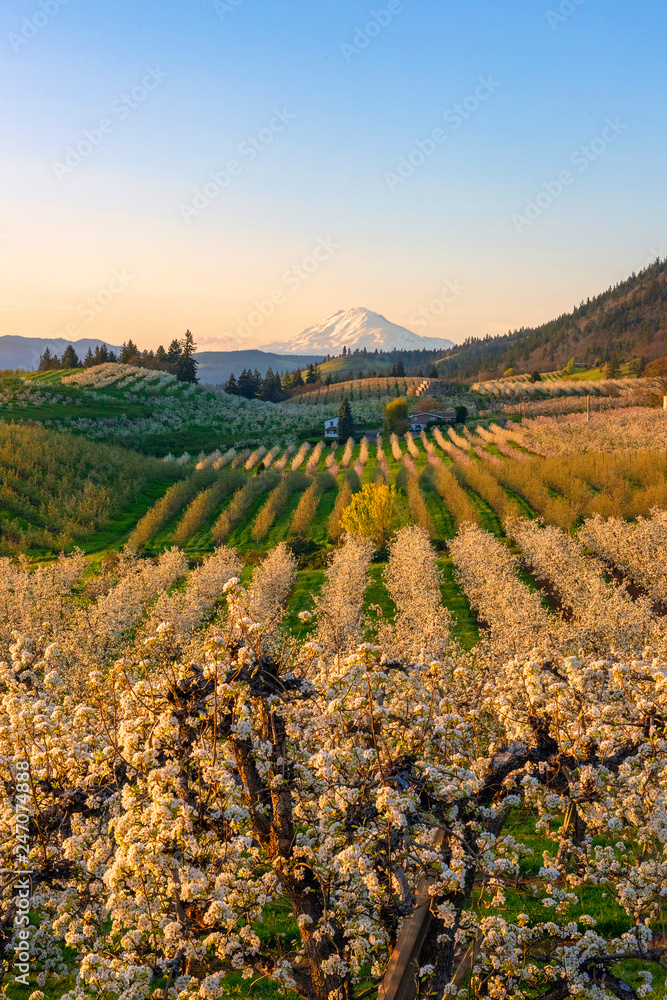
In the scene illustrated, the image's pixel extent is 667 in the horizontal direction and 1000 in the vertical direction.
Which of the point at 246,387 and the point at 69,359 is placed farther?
the point at 246,387

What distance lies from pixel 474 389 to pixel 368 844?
191 meters

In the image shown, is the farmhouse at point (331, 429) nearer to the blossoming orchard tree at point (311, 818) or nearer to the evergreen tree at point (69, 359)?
the evergreen tree at point (69, 359)

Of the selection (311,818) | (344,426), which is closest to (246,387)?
(344,426)

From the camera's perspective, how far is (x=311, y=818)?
8414 millimetres

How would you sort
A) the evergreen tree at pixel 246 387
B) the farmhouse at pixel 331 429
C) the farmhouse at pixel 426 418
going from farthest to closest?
the evergreen tree at pixel 246 387, the farmhouse at pixel 426 418, the farmhouse at pixel 331 429

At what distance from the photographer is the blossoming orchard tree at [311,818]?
7.67 m

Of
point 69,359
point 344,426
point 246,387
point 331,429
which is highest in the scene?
point 69,359

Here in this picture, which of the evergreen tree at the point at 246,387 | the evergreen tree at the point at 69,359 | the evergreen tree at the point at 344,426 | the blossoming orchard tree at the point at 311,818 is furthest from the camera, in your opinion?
the evergreen tree at the point at 246,387

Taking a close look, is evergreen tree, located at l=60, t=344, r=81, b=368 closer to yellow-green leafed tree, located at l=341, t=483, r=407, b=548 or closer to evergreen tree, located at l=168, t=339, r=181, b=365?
evergreen tree, located at l=168, t=339, r=181, b=365

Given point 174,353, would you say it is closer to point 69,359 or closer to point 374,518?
point 69,359

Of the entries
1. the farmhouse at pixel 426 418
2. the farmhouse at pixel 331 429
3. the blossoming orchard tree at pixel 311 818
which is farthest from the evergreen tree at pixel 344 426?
the blossoming orchard tree at pixel 311 818

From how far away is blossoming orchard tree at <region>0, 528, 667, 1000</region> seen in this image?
7.67m

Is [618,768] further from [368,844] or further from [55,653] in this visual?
[55,653]

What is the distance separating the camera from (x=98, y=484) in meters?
88.1
